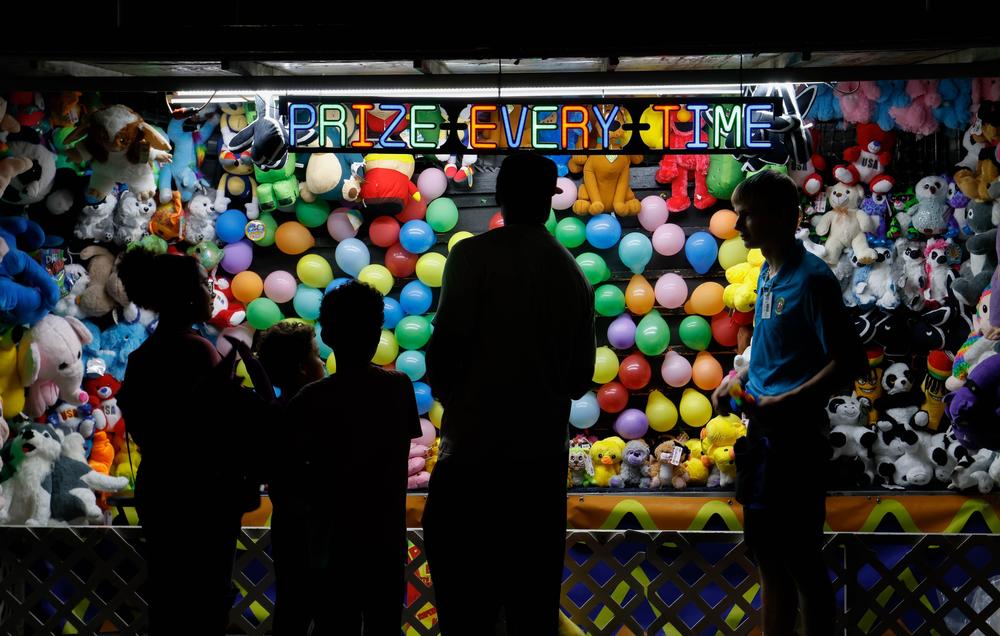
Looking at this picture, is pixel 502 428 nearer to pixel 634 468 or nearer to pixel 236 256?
pixel 634 468

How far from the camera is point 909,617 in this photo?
17.6 ft

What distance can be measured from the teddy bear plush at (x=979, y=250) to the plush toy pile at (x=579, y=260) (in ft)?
0.04

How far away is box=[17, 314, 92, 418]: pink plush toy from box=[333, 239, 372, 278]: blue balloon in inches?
59.3

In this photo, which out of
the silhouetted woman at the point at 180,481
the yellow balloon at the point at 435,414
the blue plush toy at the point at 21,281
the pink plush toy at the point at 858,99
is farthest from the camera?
the yellow balloon at the point at 435,414

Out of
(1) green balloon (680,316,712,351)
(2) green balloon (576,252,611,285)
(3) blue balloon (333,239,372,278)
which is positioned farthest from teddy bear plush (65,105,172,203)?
(1) green balloon (680,316,712,351)

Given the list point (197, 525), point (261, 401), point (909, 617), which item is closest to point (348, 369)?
point (261, 401)

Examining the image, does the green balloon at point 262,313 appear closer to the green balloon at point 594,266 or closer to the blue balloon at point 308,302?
the blue balloon at point 308,302

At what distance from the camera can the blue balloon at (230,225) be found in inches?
246

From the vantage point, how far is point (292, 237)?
20.5 feet

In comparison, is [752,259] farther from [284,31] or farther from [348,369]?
[348,369]

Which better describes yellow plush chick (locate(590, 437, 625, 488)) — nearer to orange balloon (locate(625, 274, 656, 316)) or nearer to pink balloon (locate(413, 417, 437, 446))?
orange balloon (locate(625, 274, 656, 316))

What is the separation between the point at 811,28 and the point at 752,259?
2.48 m

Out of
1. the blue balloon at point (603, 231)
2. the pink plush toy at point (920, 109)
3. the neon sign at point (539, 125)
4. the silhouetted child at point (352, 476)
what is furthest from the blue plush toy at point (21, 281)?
the pink plush toy at point (920, 109)

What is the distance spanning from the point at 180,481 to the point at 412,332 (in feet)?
10.2
